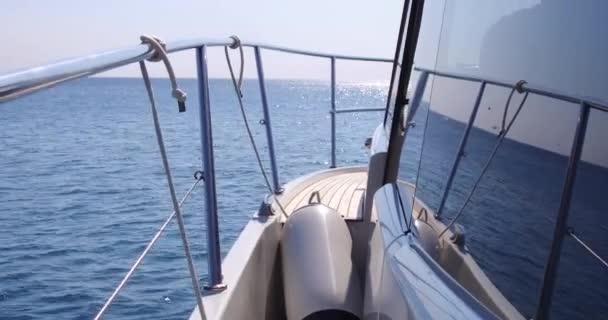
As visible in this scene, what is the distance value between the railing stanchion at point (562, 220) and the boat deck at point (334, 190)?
268 centimetres

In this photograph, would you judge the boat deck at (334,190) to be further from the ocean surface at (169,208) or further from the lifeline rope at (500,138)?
the lifeline rope at (500,138)

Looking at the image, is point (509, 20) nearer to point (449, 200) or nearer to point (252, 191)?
point (449, 200)

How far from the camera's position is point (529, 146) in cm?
101

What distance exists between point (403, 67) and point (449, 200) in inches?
72.3

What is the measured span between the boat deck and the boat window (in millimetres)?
2308

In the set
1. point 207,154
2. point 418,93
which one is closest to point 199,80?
point 207,154

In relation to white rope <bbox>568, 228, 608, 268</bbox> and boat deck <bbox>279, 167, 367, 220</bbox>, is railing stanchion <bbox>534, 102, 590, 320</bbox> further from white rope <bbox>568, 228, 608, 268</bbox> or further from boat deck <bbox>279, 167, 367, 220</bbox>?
boat deck <bbox>279, 167, 367, 220</bbox>

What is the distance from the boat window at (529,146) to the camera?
0.85 m

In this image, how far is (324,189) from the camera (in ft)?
14.5

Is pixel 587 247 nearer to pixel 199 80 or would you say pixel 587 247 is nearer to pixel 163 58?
pixel 163 58

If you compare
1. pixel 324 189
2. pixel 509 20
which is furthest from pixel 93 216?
pixel 509 20

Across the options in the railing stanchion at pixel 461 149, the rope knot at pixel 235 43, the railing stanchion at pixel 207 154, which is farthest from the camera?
the rope knot at pixel 235 43

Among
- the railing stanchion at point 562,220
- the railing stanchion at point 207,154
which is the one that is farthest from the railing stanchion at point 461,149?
the railing stanchion at point 207,154

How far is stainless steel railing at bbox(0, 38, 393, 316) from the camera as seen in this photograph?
86cm
